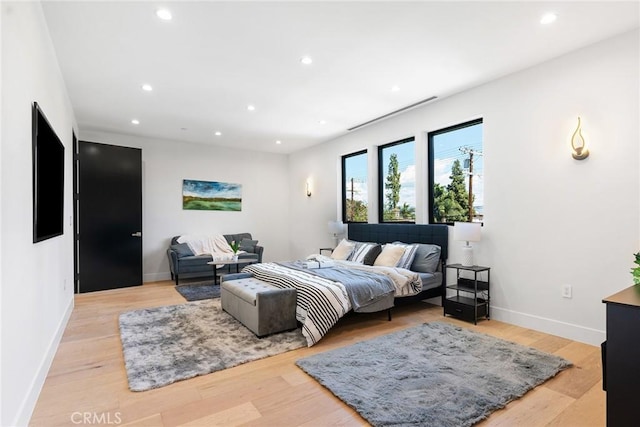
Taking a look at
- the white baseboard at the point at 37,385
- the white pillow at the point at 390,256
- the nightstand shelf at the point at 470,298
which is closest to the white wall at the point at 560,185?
the nightstand shelf at the point at 470,298

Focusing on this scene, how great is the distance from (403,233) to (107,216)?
4.88 m

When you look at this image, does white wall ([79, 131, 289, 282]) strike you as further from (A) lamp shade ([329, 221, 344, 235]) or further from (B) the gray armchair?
(A) lamp shade ([329, 221, 344, 235])

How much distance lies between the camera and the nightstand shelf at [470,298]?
3.66 meters

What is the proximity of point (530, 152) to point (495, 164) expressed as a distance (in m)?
0.40

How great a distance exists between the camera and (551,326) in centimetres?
329

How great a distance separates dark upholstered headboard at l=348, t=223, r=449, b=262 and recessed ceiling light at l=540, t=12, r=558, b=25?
244 centimetres

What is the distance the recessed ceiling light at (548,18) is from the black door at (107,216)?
233 inches

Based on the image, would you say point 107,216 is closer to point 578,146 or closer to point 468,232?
point 468,232

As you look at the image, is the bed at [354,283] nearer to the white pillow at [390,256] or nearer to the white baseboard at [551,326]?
the white pillow at [390,256]

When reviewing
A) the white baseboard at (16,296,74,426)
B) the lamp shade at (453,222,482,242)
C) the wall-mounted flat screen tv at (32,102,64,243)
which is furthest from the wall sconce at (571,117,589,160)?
the white baseboard at (16,296,74,426)

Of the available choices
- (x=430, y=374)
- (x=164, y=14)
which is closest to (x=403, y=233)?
(x=430, y=374)

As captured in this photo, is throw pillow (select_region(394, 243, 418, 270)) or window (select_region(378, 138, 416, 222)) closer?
throw pillow (select_region(394, 243, 418, 270))

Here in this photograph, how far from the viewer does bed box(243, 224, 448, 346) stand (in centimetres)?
319

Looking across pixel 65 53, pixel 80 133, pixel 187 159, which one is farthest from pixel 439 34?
pixel 80 133
